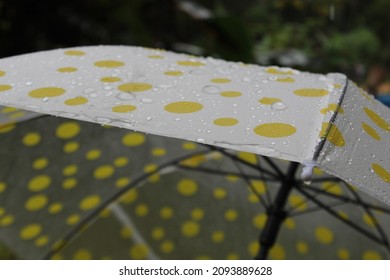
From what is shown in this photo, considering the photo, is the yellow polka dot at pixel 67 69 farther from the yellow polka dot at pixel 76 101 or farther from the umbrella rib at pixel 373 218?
the umbrella rib at pixel 373 218

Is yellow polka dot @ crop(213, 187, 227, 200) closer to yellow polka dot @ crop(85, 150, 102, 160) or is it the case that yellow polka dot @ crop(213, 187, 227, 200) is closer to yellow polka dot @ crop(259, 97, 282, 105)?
yellow polka dot @ crop(85, 150, 102, 160)

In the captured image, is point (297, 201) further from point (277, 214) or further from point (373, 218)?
point (277, 214)

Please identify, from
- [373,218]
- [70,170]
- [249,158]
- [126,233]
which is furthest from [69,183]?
[373,218]

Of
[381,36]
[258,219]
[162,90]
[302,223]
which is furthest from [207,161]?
[381,36]

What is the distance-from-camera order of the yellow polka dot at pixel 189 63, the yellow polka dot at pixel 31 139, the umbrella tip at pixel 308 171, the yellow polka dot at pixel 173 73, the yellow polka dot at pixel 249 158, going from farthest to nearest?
the yellow polka dot at pixel 249 158 < the yellow polka dot at pixel 31 139 < the yellow polka dot at pixel 189 63 < the yellow polka dot at pixel 173 73 < the umbrella tip at pixel 308 171

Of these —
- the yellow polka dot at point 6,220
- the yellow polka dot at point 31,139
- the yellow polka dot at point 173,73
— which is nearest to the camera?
the yellow polka dot at point 173,73

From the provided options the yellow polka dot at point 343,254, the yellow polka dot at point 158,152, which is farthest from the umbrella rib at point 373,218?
the yellow polka dot at point 158,152

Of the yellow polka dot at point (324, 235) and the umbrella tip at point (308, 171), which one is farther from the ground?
the umbrella tip at point (308, 171)
